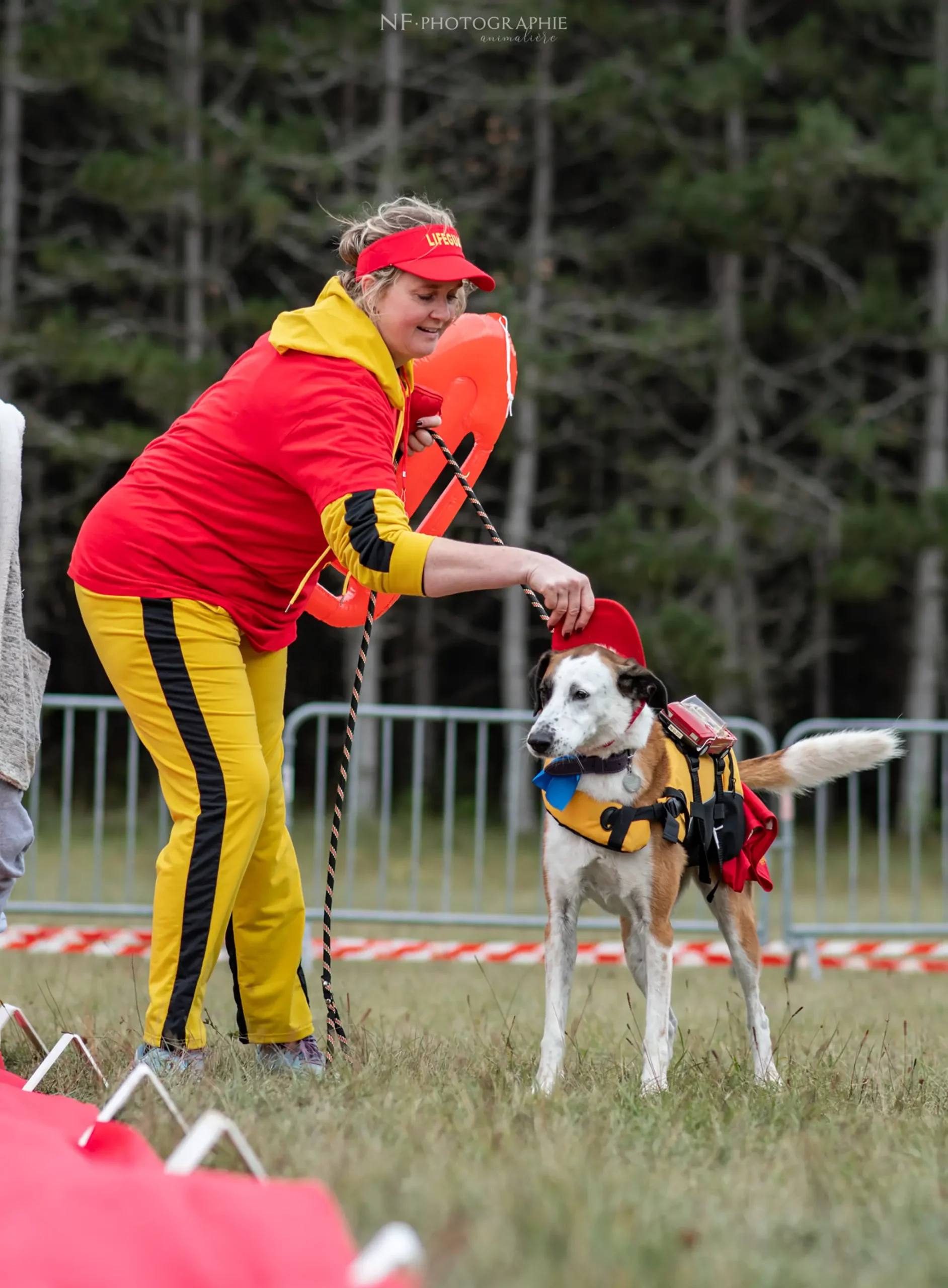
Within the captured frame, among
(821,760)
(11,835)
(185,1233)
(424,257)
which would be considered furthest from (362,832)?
(185,1233)

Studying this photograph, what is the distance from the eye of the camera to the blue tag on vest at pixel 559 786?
375 centimetres

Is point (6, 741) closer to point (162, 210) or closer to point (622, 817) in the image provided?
point (622, 817)

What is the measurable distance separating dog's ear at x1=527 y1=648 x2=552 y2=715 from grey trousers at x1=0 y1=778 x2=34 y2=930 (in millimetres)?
1323

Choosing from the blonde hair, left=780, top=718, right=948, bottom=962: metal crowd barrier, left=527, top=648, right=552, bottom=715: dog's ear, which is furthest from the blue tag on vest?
left=780, top=718, right=948, bottom=962: metal crowd barrier

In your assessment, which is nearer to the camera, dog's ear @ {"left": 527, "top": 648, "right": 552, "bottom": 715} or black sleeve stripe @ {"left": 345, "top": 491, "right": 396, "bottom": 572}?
black sleeve stripe @ {"left": 345, "top": 491, "right": 396, "bottom": 572}

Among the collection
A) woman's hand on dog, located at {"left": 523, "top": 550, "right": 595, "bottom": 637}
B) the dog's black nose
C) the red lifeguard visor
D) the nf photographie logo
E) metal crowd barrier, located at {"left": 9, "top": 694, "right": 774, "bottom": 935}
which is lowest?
metal crowd barrier, located at {"left": 9, "top": 694, "right": 774, "bottom": 935}

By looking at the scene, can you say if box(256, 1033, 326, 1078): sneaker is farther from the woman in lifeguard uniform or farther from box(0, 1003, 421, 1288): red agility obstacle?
box(0, 1003, 421, 1288): red agility obstacle

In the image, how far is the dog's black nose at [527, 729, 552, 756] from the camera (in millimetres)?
3682

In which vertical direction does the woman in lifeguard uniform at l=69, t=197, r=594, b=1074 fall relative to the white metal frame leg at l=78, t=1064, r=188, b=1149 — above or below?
above

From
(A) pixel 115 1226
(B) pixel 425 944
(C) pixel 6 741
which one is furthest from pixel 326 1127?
(B) pixel 425 944

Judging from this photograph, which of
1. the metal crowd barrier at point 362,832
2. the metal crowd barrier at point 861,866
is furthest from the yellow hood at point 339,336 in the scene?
the metal crowd barrier at point 861,866

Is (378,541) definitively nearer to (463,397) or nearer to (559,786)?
(559,786)

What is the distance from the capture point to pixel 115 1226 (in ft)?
6.35

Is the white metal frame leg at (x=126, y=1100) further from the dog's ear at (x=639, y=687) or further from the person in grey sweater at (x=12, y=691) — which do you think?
the dog's ear at (x=639, y=687)
